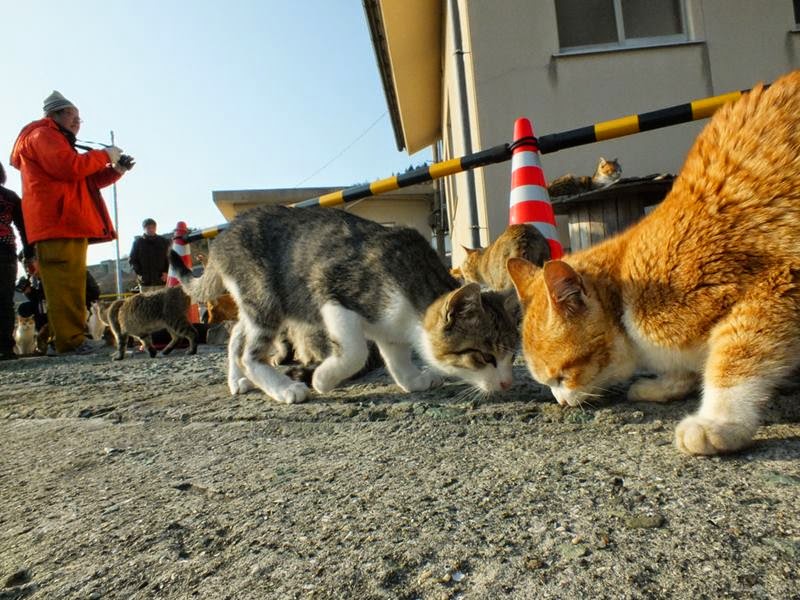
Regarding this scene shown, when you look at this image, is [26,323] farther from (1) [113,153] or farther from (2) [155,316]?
(1) [113,153]

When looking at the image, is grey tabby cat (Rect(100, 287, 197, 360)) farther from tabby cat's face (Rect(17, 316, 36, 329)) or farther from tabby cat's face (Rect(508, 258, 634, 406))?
tabby cat's face (Rect(17, 316, 36, 329))

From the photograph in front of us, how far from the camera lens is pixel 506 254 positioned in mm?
3641

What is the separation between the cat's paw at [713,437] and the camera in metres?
1.19

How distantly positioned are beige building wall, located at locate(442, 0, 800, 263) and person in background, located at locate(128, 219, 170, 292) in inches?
184

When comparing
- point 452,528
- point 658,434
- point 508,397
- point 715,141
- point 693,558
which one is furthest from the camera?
point 508,397

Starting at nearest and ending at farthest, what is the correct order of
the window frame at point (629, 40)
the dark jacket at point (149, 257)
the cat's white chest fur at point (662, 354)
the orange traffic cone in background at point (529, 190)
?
the cat's white chest fur at point (662, 354) < the orange traffic cone in background at point (529, 190) < the window frame at point (629, 40) < the dark jacket at point (149, 257)

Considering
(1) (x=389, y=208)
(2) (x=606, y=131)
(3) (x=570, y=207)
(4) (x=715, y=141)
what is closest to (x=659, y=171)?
(3) (x=570, y=207)

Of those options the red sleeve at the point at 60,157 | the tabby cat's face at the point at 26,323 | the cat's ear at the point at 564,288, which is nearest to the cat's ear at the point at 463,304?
the cat's ear at the point at 564,288

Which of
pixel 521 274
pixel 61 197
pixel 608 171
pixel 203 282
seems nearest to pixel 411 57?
pixel 608 171

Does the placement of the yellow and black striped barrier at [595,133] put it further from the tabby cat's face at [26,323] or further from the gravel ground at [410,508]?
the tabby cat's face at [26,323]

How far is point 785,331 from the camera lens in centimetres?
124

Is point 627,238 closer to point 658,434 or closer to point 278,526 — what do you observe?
point 658,434

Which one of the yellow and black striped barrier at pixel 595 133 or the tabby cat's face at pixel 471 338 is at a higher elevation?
the yellow and black striped barrier at pixel 595 133

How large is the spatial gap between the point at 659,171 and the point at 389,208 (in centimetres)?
833
